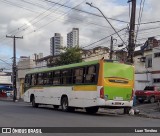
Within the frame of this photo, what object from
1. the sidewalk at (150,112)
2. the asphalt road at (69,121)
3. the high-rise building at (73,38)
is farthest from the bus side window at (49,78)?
the high-rise building at (73,38)

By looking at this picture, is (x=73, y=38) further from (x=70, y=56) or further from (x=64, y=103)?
(x=64, y=103)

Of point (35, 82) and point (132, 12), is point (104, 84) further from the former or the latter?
point (35, 82)

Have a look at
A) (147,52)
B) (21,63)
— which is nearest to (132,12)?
(147,52)

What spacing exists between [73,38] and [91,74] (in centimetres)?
2881

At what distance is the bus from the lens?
901 inches

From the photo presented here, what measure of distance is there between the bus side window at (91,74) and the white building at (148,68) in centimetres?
2622

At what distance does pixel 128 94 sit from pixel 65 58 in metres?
25.4

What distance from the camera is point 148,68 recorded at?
53.7 metres

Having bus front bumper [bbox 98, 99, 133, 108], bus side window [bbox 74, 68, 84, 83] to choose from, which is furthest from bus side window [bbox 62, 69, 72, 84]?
bus front bumper [bbox 98, 99, 133, 108]

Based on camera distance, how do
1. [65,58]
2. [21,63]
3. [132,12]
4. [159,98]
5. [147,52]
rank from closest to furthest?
[132,12]
[159,98]
[65,58]
[147,52]
[21,63]

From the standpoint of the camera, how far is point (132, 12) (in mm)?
27953

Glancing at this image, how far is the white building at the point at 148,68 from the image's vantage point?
167 feet

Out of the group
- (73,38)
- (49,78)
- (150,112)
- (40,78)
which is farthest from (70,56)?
(150,112)

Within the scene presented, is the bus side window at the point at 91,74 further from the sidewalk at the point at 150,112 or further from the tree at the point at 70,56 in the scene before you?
the tree at the point at 70,56
